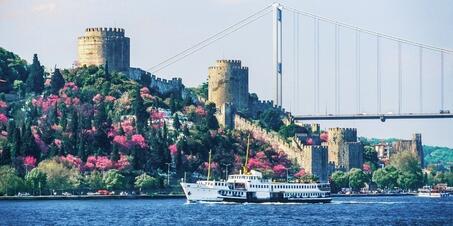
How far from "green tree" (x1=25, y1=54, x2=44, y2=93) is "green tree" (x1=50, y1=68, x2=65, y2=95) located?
1.21 meters

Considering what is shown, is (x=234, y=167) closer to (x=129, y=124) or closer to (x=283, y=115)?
(x=129, y=124)

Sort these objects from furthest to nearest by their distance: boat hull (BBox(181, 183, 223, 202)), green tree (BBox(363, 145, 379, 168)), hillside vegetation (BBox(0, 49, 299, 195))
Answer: green tree (BBox(363, 145, 379, 168)) → hillside vegetation (BBox(0, 49, 299, 195)) → boat hull (BBox(181, 183, 223, 202))

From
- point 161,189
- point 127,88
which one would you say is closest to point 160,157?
point 161,189

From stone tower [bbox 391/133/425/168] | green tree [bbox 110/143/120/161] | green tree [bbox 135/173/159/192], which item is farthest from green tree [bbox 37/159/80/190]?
stone tower [bbox 391/133/425/168]

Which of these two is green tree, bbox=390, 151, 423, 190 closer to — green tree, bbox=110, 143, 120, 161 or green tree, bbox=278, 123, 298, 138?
green tree, bbox=278, 123, 298, 138

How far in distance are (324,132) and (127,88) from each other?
24.2 metres

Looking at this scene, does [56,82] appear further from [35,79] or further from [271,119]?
[271,119]

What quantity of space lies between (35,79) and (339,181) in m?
23.0

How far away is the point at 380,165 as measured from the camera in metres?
134

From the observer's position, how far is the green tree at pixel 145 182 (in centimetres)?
9975

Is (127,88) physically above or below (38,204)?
above

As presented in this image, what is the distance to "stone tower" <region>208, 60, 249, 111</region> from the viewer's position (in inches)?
4751

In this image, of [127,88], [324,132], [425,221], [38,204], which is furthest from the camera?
[324,132]

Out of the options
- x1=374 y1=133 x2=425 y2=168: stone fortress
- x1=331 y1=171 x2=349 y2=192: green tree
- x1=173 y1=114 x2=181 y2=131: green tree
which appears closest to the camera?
x1=173 y1=114 x2=181 y2=131: green tree
